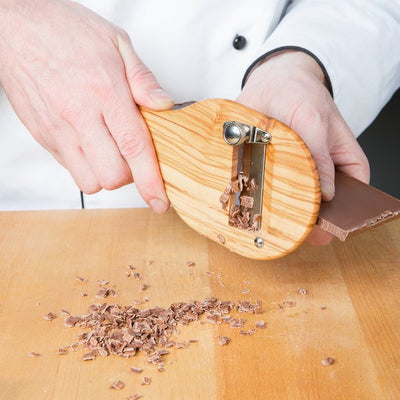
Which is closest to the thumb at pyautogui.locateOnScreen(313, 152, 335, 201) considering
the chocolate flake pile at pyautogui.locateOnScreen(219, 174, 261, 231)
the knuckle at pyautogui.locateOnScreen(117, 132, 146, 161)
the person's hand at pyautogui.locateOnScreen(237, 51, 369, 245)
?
the person's hand at pyautogui.locateOnScreen(237, 51, 369, 245)

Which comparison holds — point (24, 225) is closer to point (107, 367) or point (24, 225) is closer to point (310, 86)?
point (107, 367)

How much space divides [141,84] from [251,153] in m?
0.25

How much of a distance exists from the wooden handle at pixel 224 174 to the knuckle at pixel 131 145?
0.04m

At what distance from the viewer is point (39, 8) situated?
4.07 ft

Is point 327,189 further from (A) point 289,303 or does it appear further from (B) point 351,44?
(B) point 351,44

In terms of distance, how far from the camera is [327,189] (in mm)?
1110

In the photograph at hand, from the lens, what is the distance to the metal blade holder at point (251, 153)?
1.11 meters

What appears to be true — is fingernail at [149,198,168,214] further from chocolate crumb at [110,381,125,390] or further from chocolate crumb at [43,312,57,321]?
chocolate crumb at [110,381,125,390]

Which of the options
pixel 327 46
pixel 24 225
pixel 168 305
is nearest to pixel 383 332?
pixel 168 305

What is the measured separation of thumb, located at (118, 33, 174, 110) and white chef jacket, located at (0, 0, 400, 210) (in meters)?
0.22

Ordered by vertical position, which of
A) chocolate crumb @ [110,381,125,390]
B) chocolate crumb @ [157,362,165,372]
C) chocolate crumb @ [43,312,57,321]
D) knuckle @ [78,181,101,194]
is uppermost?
chocolate crumb @ [157,362,165,372]

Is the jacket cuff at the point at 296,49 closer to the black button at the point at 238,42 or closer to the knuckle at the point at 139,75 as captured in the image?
the black button at the point at 238,42

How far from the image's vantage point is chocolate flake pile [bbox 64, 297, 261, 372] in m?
1.07

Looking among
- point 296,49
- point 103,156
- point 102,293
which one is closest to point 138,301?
point 102,293
